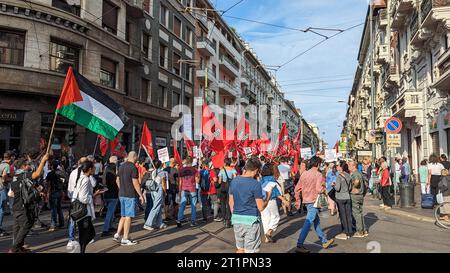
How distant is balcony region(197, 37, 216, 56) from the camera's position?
124 ft

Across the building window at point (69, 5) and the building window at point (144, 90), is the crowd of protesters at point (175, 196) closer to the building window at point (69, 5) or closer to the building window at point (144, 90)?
the building window at point (69, 5)

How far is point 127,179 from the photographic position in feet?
24.3

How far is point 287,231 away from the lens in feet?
29.5

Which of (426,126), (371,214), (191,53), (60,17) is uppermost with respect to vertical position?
(191,53)

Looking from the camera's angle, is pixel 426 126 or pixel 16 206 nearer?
pixel 16 206

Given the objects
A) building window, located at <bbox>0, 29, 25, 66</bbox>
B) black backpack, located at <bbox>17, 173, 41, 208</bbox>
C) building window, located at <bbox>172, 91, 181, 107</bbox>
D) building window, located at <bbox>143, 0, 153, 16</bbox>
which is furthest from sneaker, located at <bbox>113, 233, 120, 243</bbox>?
building window, located at <bbox>172, 91, 181, 107</bbox>

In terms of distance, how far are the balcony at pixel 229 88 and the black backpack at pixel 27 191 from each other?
38.0 metres

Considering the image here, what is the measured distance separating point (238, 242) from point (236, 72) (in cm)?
4844

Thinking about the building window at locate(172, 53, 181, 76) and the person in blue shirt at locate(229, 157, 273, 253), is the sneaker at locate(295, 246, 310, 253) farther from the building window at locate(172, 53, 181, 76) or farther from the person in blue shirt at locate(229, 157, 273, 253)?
the building window at locate(172, 53, 181, 76)

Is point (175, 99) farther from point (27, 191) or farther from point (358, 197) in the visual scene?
point (27, 191)

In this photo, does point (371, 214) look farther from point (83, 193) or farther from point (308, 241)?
point (83, 193)

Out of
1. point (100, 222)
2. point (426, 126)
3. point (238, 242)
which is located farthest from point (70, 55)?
point (426, 126)

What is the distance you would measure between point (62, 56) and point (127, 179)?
43.5ft

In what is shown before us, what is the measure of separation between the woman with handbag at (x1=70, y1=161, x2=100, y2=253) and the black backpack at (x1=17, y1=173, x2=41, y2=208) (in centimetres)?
92
